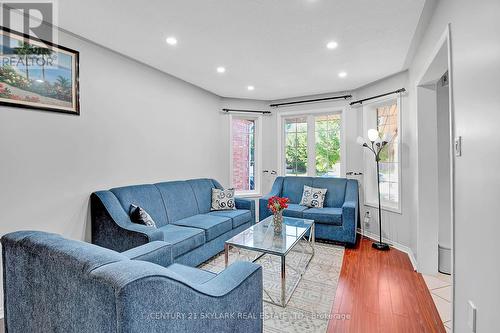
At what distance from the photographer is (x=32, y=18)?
223cm

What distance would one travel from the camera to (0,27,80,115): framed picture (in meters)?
2.08

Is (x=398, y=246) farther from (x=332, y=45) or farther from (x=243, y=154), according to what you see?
(x=243, y=154)

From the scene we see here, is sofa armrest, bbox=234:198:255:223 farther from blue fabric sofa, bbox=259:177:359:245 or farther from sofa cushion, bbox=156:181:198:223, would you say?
sofa cushion, bbox=156:181:198:223

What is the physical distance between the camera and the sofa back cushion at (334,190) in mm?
4289

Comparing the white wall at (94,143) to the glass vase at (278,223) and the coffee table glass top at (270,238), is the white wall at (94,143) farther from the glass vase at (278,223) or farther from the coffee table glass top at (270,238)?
the glass vase at (278,223)

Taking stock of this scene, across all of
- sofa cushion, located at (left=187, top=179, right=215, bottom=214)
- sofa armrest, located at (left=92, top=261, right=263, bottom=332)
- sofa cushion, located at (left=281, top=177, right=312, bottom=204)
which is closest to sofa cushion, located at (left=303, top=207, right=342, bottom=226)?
sofa cushion, located at (left=281, top=177, right=312, bottom=204)

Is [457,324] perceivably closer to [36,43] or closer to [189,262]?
[189,262]

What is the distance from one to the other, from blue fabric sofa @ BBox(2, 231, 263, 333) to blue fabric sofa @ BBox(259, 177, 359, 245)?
255cm

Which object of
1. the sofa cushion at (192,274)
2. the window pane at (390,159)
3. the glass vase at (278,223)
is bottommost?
the sofa cushion at (192,274)

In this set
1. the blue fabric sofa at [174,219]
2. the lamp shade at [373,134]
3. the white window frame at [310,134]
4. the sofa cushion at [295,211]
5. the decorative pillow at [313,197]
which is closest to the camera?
the blue fabric sofa at [174,219]

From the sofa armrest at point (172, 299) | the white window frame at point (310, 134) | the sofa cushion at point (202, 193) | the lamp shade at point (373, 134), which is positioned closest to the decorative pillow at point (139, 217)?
the sofa cushion at point (202, 193)

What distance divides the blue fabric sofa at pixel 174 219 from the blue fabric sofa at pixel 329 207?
827 mm

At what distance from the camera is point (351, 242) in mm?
3619

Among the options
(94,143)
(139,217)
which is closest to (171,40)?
(94,143)
